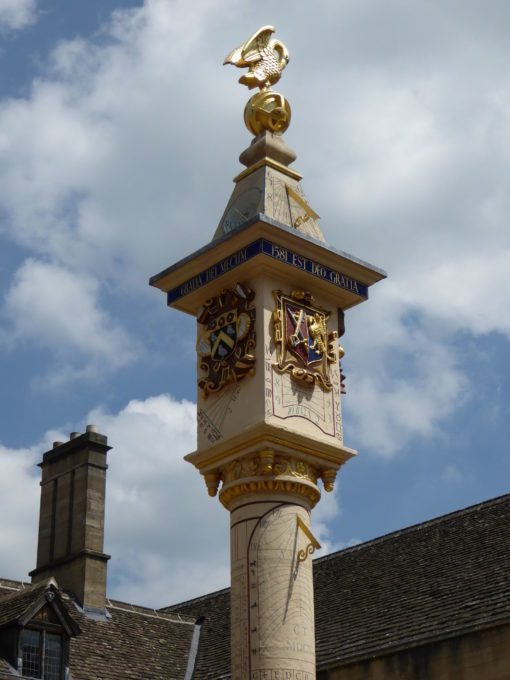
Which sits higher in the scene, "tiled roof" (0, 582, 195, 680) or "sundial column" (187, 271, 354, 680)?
"tiled roof" (0, 582, 195, 680)

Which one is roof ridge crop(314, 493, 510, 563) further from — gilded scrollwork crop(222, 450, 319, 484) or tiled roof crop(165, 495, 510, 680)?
gilded scrollwork crop(222, 450, 319, 484)

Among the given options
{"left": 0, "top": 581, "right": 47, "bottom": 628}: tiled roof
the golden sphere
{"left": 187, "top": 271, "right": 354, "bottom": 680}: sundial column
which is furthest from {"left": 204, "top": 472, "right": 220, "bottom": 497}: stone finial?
{"left": 0, "top": 581, "right": 47, "bottom": 628}: tiled roof

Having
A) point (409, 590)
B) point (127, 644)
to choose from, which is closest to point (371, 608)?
point (409, 590)

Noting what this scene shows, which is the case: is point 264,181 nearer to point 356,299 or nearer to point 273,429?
point 356,299

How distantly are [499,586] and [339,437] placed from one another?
12558 millimetres

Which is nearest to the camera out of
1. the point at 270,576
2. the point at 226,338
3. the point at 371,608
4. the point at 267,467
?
the point at 270,576

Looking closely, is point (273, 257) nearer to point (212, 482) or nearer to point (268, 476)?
point (268, 476)

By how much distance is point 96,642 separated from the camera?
2894cm

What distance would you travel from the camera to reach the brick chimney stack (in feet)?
99.9

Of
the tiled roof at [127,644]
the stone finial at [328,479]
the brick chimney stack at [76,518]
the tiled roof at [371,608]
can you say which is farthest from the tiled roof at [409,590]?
the stone finial at [328,479]

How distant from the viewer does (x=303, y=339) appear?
45.8 feet

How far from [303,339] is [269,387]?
29.2 inches

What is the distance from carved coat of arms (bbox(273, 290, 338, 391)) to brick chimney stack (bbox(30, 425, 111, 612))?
17.2m

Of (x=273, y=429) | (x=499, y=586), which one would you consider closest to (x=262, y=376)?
(x=273, y=429)
